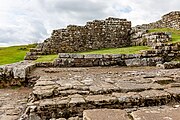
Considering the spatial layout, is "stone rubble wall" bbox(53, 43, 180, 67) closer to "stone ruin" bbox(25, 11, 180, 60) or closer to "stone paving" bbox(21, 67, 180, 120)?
"stone ruin" bbox(25, 11, 180, 60)

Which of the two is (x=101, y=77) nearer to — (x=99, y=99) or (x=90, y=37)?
(x=99, y=99)

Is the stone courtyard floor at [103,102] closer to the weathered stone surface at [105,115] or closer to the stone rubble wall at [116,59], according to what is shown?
the weathered stone surface at [105,115]

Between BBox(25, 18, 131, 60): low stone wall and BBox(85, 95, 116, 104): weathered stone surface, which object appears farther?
BBox(25, 18, 131, 60): low stone wall

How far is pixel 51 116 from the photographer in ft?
16.1

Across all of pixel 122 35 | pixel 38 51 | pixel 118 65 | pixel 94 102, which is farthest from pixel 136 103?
pixel 122 35

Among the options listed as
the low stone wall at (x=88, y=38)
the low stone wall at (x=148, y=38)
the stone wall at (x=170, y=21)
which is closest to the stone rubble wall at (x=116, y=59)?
the low stone wall at (x=148, y=38)

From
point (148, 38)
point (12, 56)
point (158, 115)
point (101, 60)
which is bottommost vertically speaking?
point (158, 115)

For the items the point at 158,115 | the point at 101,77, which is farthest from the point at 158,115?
the point at 101,77

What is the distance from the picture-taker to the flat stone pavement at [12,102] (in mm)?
6112

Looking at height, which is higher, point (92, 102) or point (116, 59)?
point (116, 59)

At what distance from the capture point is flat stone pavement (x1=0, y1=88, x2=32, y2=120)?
20.1 ft

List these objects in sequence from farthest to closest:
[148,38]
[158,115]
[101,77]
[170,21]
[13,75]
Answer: [170,21] < [148,38] < [13,75] < [101,77] < [158,115]

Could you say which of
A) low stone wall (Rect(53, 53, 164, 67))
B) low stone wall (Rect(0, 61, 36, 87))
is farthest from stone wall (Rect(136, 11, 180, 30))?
low stone wall (Rect(0, 61, 36, 87))

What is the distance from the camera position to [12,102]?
24.1 feet
